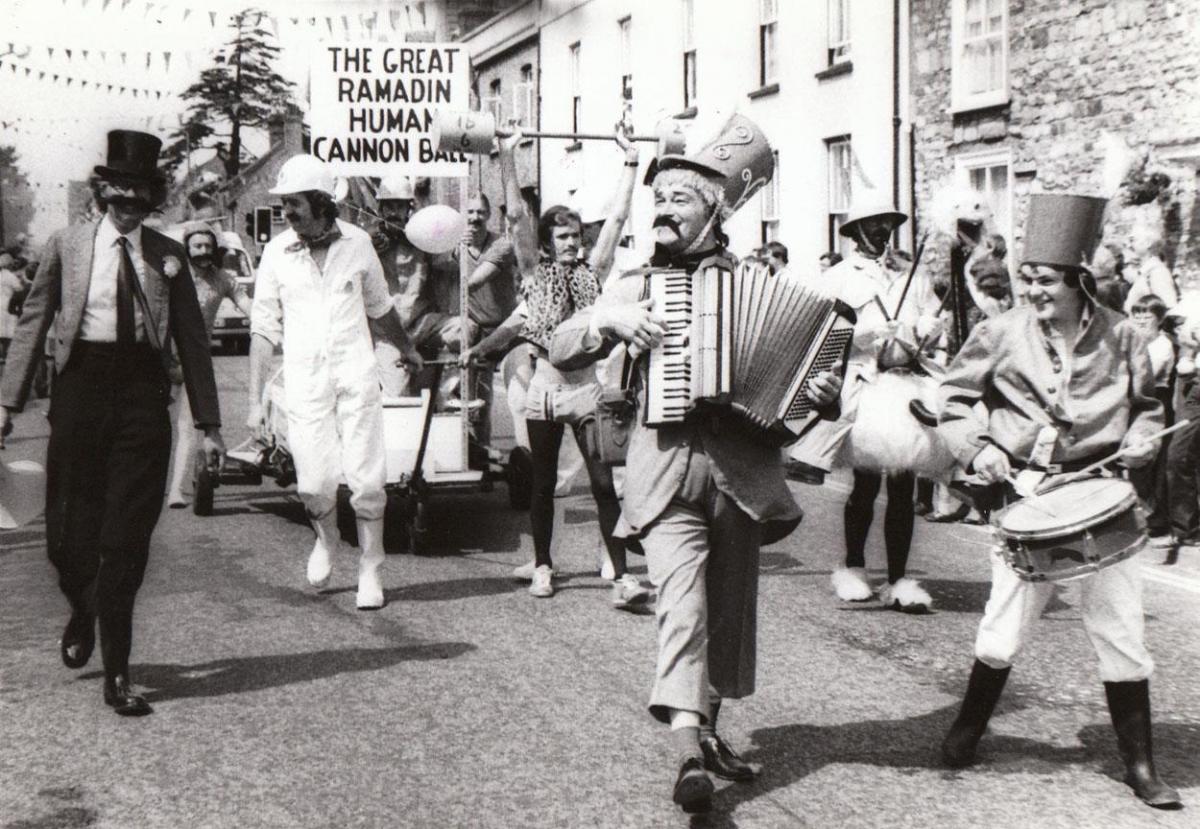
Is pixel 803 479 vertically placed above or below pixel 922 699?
above

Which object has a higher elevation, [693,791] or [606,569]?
[693,791]

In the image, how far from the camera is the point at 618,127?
29.1ft

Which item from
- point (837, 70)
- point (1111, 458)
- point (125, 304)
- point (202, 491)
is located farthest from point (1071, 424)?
point (837, 70)

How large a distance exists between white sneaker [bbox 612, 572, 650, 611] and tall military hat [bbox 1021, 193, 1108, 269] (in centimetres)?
349

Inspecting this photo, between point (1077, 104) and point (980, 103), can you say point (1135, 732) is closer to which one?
point (1077, 104)

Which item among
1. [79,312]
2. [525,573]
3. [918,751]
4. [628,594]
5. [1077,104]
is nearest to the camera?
[918,751]

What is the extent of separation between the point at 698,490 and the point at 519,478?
6701mm

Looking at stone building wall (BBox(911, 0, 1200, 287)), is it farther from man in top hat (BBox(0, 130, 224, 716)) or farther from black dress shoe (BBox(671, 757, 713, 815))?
black dress shoe (BBox(671, 757, 713, 815))

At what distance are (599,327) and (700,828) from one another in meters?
1.57

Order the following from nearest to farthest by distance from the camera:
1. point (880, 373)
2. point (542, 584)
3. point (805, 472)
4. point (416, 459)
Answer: point (805, 472), point (880, 373), point (542, 584), point (416, 459)

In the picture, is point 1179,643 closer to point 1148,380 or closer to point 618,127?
point 1148,380

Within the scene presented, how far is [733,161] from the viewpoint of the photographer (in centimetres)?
525

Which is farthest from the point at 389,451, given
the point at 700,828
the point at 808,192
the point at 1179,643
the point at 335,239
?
the point at 808,192

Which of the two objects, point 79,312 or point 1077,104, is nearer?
point 79,312
